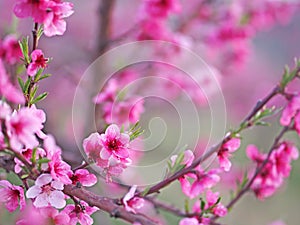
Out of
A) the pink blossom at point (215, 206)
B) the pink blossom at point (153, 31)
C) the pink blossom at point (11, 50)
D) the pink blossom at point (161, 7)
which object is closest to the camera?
the pink blossom at point (215, 206)

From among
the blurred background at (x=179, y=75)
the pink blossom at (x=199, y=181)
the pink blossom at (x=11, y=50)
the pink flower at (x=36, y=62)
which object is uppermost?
the blurred background at (x=179, y=75)

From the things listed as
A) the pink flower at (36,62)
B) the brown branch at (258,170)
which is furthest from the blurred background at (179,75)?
the pink flower at (36,62)

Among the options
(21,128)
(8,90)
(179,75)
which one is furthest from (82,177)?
(179,75)

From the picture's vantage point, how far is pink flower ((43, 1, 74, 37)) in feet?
2.56

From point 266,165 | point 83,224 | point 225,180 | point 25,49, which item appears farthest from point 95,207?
point 225,180

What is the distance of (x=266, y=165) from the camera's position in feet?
3.28

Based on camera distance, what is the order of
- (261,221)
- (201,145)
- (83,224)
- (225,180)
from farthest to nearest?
1. (261,221)
2. (225,180)
3. (201,145)
4. (83,224)

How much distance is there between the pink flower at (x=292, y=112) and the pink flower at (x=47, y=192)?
405 millimetres

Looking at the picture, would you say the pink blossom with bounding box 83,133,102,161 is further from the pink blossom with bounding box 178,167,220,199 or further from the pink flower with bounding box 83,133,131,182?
the pink blossom with bounding box 178,167,220,199

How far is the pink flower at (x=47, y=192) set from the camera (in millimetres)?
702

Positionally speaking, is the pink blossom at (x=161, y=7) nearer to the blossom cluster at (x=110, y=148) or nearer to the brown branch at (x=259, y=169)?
the brown branch at (x=259, y=169)

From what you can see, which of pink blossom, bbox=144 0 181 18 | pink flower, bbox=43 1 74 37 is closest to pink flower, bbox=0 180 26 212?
pink flower, bbox=43 1 74 37

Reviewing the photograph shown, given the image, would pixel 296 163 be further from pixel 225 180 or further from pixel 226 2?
pixel 226 2

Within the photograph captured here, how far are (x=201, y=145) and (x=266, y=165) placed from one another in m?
1.31
